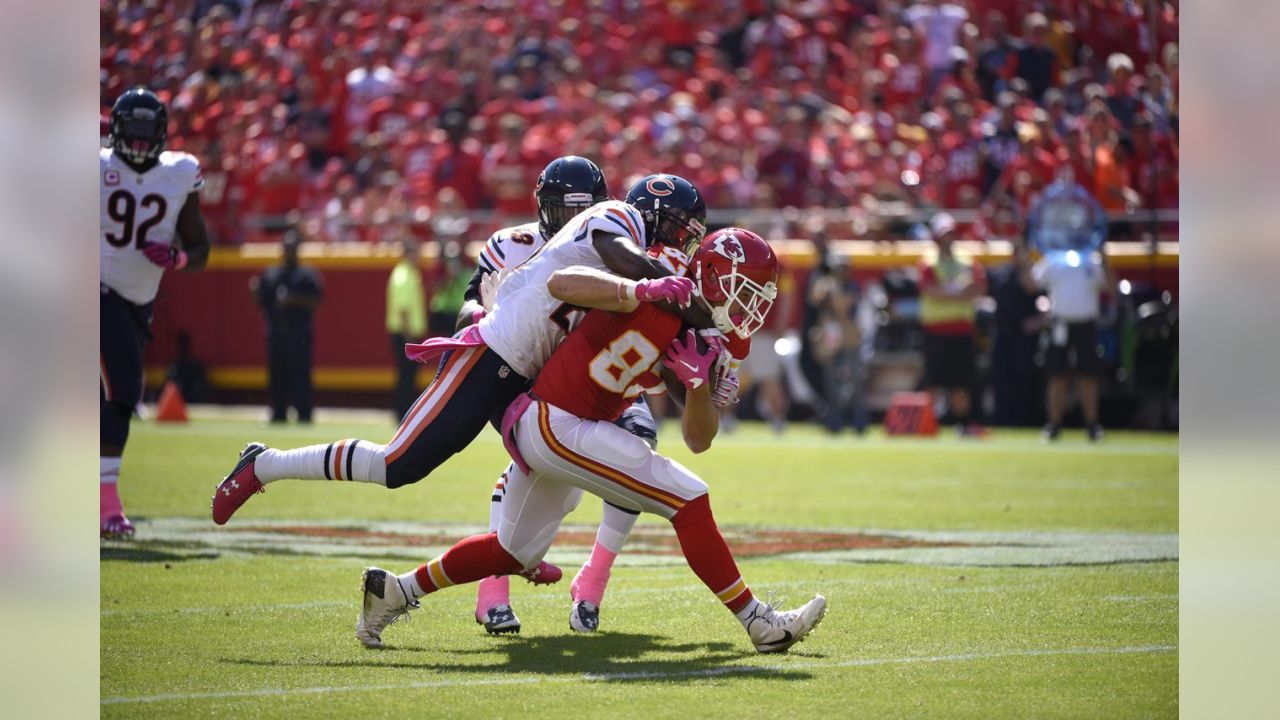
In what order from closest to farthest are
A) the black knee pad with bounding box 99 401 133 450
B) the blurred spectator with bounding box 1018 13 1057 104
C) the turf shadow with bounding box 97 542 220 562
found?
the turf shadow with bounding box 97 542 220 562 < the black knee pad with bounding box 99 401 133 450 < the blurred spectator with bounding box 1018 13 1057 104

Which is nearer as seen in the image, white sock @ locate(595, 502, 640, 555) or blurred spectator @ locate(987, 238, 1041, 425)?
white sock @ locate(595, 502, 640, 555)

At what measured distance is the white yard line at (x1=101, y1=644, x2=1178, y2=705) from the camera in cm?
459

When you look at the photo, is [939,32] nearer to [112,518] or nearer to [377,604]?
[112,518]

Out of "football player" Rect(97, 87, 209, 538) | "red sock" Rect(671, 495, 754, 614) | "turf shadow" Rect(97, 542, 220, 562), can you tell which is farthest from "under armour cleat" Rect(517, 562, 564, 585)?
"football player" Rect(97, 87, 209, 538)

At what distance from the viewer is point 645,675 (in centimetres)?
491

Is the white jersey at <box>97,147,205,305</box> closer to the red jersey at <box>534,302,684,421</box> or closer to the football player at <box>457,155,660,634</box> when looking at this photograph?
the football player at <box>457,155,660,634</box>

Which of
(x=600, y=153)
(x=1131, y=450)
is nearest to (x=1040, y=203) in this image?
(x=1131, y=450)

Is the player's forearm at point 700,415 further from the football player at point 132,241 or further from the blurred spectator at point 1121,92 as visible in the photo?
the blurred spectator at point 1121,92

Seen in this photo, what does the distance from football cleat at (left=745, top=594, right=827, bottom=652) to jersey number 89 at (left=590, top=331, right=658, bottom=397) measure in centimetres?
79

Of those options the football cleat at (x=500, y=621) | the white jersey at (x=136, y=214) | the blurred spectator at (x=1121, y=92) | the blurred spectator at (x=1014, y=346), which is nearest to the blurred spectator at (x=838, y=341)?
the blurred spectator at (x=1014, y=346)

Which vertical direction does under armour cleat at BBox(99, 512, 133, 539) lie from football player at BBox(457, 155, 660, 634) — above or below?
below

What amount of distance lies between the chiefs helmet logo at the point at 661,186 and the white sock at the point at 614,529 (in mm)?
1152

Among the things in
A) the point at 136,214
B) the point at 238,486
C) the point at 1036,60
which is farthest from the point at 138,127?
the point at 1036,60
